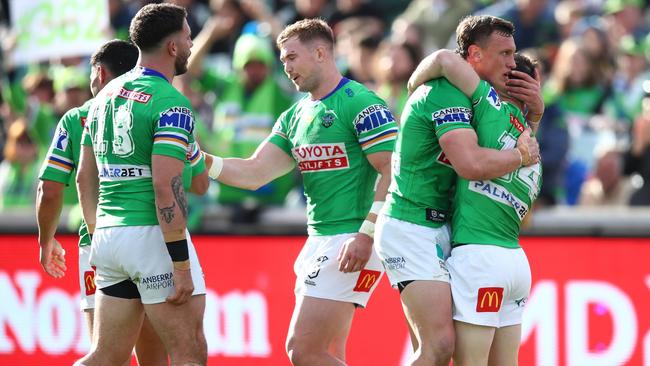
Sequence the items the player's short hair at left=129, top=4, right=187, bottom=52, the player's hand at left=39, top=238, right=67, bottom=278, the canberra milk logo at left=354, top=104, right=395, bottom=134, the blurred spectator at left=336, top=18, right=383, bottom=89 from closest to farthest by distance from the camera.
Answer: the player's short hair at left=129, top=4, right=187, bottom=52, the canberra milk logo at left=354, top=104, right=395, bottom=134, the player's hand at left=39, top=238, right=67, bottom=278, the blurred spectator at left=336, top=18, right=383, bottom=89

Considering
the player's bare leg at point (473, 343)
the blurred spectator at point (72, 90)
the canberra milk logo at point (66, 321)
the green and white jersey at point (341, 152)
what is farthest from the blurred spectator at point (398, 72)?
the player's bare leg at point (473, 343)

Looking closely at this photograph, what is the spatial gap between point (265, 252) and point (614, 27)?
511 centimetres

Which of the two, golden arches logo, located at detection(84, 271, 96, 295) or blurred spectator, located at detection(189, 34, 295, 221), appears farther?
blurred spectator, located at detection(189, 34, 295, 221)

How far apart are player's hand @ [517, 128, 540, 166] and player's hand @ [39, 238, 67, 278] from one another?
3126 mm

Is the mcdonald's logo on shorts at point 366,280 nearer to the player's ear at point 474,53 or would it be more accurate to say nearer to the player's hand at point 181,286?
the player's hand at point 181,286

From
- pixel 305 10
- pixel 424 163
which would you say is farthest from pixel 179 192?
pixel 305 10

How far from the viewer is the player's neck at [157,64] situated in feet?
20.4

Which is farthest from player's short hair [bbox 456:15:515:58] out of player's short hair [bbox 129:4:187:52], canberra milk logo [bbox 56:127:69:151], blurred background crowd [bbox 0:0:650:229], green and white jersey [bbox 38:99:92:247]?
blurred background crowd [bbox 0:0:650:229]

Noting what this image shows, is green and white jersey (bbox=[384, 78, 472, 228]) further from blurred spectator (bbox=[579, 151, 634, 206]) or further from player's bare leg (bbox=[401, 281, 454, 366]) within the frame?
blurred spectator (bbox=[579, 151, 634, 206])

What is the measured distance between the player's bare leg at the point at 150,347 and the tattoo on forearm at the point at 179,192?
3.83 ft

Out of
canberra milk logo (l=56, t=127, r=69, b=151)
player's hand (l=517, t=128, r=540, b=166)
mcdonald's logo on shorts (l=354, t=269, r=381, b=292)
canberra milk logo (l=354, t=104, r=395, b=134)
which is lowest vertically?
mcdonald's logo on shorts (l=354, t=269, r=381, b=292)

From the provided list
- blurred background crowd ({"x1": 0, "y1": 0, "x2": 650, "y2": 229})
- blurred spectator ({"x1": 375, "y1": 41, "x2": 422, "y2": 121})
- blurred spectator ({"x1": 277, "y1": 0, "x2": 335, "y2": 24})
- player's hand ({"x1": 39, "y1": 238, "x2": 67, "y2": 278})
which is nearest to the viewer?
player's hand ({"x1": 39, "y1": 238, "x2": 67, "y2": 278})

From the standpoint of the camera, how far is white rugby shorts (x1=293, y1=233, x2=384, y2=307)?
6.73 metres

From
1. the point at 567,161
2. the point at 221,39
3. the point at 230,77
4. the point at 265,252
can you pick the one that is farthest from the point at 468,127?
the point at 221,39
